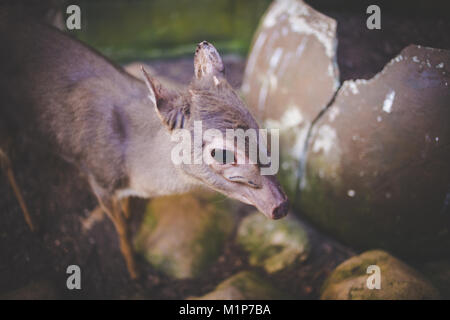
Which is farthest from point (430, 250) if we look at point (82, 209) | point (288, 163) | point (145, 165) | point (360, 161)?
point (82, 209)

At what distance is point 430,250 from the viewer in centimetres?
254

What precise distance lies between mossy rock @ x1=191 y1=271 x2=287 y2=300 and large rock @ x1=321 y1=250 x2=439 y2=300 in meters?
0.41

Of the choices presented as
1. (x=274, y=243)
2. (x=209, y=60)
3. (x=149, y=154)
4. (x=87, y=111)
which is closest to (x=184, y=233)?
(x=274, y=243)

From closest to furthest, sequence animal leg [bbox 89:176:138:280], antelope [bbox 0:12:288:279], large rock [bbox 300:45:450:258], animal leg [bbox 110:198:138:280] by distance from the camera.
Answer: large rock [bbox 300:45:450:258] → antelope [bbox 0:12:288:279] → animal leg [bbox 89:176:138:280] → animal leg [bbox 110:198:138:280]

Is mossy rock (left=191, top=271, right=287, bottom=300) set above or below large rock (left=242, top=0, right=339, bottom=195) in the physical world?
below

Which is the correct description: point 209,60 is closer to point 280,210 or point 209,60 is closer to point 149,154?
point 149,154

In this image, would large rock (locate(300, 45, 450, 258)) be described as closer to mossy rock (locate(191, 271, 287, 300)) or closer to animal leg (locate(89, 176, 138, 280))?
mossy rock (locate(191, 271, 287, 300))

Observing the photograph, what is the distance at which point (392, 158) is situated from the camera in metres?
2.35

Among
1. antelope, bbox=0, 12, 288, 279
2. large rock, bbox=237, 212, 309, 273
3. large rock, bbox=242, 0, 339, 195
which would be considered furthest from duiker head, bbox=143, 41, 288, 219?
large rock, bbox=237, 212, 309, 273

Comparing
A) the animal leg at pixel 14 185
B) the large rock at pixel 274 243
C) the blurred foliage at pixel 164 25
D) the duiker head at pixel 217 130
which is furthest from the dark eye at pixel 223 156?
the blurred foliage at pixel 164 25

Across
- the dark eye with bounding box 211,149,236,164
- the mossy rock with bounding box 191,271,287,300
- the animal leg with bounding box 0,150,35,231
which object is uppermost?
the dark eye with bounding box 211,149,236,164

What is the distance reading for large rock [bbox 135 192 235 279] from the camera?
3.01m

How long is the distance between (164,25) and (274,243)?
3.76m

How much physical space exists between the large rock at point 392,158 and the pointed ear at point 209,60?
3.44 feet
